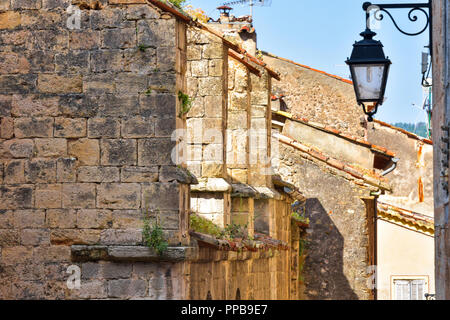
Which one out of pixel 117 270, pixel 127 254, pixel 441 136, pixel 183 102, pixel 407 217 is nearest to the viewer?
pixel 441 136

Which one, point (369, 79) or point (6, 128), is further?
point (6, 128)

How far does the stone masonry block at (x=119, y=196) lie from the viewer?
10297 millimetres

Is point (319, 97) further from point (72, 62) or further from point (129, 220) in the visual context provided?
point (129, 220)

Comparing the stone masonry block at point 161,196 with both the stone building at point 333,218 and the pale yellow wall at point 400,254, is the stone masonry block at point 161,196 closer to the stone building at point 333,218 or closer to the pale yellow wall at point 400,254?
the stone building at point 333,218

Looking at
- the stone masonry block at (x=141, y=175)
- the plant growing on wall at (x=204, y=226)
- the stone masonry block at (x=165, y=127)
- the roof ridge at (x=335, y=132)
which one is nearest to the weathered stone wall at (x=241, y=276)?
the plant growing on wall at (x=204, y=226)

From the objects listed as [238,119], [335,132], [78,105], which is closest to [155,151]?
[78,105]

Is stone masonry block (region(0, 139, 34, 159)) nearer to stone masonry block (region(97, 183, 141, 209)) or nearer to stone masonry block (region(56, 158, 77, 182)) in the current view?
stone masonry block (region(56, 158, 77, 182))

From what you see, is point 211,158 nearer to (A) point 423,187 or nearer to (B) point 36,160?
(B) point 36,160

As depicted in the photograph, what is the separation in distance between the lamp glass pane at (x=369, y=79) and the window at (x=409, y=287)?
63.5ft

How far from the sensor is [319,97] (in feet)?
85.7

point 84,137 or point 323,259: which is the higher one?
point 84,137

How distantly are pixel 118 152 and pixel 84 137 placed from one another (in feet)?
1.38

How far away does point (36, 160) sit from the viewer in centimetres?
1050

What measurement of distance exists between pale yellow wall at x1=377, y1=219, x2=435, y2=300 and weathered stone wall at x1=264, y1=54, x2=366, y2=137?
3.24m
